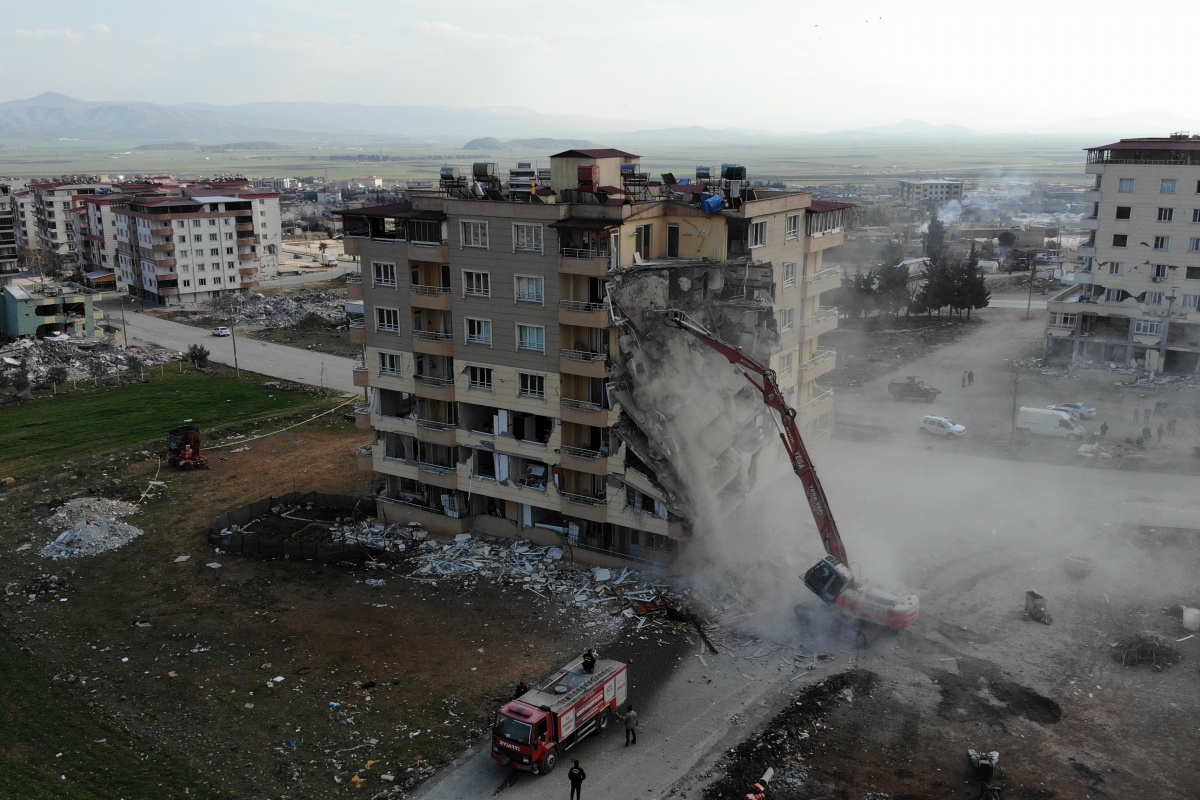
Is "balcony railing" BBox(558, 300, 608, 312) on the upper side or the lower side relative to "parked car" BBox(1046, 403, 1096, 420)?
upper

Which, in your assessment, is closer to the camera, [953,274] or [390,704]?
[390,704]

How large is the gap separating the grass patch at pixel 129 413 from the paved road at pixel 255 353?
9.25 ft

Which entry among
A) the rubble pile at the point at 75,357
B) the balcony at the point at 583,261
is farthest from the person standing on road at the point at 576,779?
the rubble pile at the point at 75,357

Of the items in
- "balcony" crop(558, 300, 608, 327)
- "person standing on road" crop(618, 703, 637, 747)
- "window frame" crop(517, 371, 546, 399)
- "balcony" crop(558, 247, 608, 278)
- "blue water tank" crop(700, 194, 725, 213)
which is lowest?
"person standing on road" crop(618, 703, 637, 747)

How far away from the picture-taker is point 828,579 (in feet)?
94.4

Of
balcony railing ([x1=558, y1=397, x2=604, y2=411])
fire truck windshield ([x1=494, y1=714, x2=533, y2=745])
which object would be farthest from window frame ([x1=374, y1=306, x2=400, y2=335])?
fire truck windshield ([x1=494, y1=714, x2=533, y2=745])

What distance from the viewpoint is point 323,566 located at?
114 ft

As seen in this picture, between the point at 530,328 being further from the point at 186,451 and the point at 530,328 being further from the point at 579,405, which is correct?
the point at 186,451

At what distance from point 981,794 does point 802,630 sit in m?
8.10

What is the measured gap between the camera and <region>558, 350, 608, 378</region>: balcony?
32.1 meters

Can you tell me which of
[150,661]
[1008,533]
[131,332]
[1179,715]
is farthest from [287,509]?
[131,332]

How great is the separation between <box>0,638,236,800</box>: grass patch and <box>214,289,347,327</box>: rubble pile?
5970 centimetres

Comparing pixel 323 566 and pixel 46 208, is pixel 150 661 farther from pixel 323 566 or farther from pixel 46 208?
pixel 46 208

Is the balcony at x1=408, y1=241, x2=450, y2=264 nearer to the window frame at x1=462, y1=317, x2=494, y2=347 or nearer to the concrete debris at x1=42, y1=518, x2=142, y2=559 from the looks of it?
the window frame at x1=462, y1=317, x2=494, y2=347
